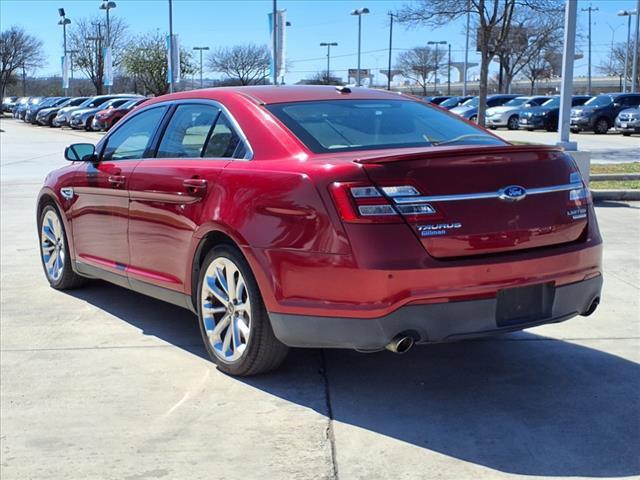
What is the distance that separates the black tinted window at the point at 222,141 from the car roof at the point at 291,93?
217 millimetres

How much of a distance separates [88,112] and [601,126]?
23.5m

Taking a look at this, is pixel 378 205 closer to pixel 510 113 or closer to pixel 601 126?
pixel 601 126

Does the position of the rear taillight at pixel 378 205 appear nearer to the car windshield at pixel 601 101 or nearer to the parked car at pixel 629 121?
the parked car at pixel 629 121

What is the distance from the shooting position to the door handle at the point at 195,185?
4.48 meters

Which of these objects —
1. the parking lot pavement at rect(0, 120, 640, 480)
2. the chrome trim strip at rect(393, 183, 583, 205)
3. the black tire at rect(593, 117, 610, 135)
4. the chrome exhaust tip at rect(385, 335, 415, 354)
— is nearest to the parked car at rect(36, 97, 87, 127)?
the black tire at rect(593, 117, 610, 135)

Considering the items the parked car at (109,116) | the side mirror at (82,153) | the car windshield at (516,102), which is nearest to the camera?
the side mirror at (82,153)

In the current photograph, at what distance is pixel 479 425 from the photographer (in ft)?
12.4

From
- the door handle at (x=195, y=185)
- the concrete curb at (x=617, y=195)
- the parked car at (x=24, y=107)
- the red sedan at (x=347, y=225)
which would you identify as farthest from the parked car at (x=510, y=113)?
the parked car at (x=24, y=107)

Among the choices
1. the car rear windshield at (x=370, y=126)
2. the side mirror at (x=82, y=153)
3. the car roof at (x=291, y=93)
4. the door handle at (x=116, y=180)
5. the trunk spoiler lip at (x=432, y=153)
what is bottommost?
the door handle at (x=116, y=180)

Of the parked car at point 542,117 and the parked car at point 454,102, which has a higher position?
the parked car at point 454,102

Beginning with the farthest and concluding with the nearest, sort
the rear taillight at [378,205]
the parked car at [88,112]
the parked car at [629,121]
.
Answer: the parked car at [88,112] < the parked car at [629,121] < the rear taillight at [378,205]

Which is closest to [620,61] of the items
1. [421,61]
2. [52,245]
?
[421,61]

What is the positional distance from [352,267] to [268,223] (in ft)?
1.88

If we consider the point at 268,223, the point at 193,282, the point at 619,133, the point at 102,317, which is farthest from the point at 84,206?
the point at 619,133
